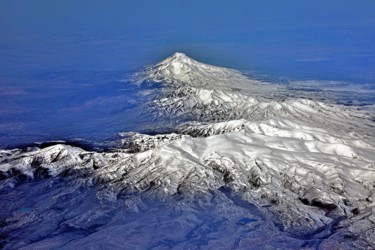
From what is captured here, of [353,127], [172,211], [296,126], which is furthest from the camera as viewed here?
[353,127]

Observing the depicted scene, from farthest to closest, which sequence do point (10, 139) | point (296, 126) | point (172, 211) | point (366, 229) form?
point (10, 139) < point (296, 126) < point (172, 211) < point (366, 229)

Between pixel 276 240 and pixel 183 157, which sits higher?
pixel 183 157

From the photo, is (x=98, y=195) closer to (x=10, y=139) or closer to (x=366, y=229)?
(x=366, y=229)

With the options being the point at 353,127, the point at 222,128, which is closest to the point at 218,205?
the point at 222,128

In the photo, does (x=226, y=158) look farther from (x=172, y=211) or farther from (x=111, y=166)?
(x=111, y=166)

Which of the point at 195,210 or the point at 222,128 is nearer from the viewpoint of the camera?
the point at 195,210

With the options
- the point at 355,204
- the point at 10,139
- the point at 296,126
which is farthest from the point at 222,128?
the point at 10,139
